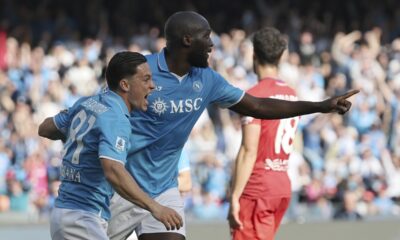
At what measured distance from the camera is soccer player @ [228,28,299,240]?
7.99 m

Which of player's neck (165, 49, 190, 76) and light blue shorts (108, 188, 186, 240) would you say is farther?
light blue shorts (108, 188, 186, 240)

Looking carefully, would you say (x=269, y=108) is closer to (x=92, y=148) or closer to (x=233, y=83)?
(x=92, y=148)

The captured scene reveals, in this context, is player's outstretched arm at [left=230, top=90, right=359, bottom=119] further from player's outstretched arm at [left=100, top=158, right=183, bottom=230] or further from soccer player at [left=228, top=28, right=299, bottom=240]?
player's outstretched arm at [left=100, top=158, right=183, bottom=230]

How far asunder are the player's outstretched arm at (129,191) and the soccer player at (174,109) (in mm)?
1315

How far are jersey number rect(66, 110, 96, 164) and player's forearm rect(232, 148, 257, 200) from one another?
2106mm

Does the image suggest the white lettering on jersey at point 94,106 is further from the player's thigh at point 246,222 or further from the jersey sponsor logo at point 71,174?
the player's thigh at point 246,222

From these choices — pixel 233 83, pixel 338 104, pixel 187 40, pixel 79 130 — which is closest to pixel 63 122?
pixel 79 130

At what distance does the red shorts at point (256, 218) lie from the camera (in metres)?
8.09

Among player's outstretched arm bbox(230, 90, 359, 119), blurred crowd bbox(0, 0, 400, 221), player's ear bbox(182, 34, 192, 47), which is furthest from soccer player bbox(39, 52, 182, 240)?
blurred crowd bbox(0, 0, 400, 221)

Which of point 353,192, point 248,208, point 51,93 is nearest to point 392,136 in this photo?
point 353,192

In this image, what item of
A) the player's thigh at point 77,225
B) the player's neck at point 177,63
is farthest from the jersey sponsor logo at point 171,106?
the player's thigh at point 77,225

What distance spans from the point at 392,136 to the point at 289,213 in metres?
4.28

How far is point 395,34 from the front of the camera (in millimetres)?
21766

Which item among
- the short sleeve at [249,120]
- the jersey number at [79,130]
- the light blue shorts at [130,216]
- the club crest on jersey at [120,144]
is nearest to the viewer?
the club crest on jersey at [120,144]
